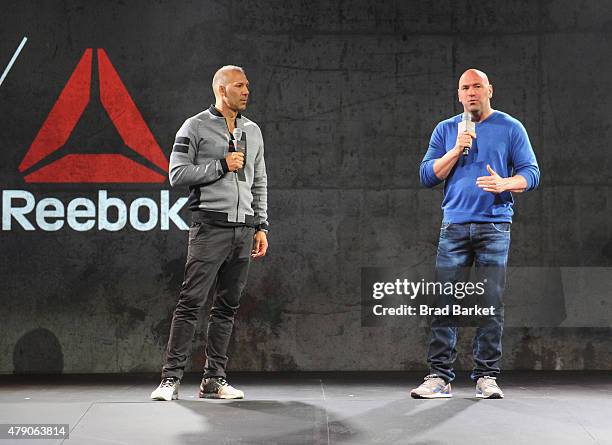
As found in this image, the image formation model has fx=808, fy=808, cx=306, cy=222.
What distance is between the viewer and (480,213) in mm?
3984

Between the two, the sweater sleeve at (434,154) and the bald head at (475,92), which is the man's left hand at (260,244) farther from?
the bald head at (475,92)

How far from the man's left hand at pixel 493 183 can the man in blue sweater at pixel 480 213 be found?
0.08 feet

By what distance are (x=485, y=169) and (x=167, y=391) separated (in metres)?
1.89

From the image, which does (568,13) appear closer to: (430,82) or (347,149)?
(430,82)

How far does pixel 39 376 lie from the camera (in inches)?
191

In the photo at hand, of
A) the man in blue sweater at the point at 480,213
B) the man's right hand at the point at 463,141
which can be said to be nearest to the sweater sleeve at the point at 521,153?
the man in blue sweater at the point at 480,213

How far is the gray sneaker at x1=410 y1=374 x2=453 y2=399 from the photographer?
13.0ft

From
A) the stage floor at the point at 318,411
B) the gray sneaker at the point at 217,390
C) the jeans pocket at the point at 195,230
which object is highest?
the jeans pocket at the point at 195,230

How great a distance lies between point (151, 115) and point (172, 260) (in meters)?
0.91

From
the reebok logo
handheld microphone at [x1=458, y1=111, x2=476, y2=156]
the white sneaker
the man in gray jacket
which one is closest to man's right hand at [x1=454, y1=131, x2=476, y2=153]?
handheld microphone at [x1=458, y1=111, x2=476, y2=156]

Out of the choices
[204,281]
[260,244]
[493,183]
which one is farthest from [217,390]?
[493,183]

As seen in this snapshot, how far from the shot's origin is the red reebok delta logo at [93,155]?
500 centimetres

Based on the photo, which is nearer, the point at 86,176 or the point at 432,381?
the point at 432,381

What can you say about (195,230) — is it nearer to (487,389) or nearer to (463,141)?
(463,141)
